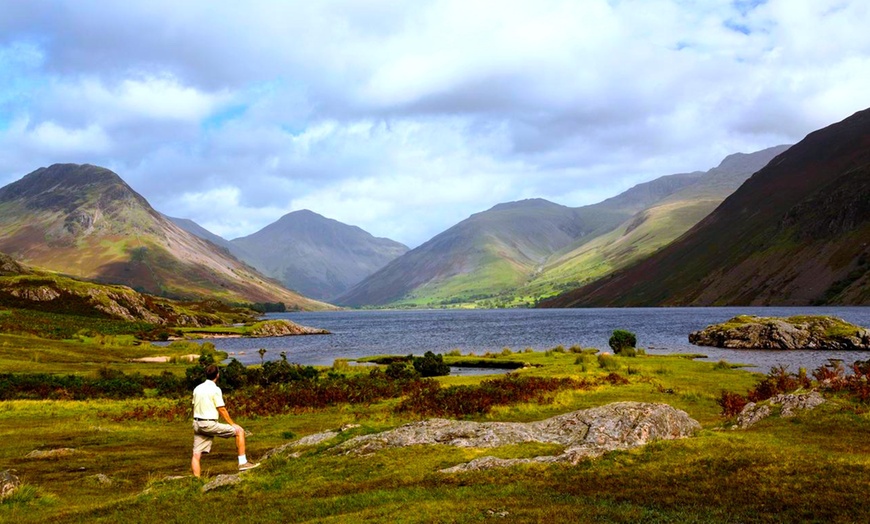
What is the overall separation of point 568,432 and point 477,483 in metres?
7.15

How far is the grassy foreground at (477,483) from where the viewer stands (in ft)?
43.1

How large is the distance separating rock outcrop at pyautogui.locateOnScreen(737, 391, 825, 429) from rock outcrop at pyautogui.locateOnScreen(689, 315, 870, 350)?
273ft

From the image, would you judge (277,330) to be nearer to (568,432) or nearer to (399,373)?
(399,373)

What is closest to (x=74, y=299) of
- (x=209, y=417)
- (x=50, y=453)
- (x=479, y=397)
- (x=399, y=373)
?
(x=399, y=373)

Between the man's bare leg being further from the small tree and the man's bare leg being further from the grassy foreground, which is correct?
the small tree

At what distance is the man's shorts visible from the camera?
70.4ft

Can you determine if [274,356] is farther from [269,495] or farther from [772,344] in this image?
[269,495]

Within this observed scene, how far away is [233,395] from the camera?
48938 millimetres

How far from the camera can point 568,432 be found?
22.8 metres

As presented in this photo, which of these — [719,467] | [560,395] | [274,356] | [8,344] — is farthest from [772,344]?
[8,344]

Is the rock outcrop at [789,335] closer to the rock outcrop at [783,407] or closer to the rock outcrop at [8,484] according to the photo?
the rock outcrop at [783,407]

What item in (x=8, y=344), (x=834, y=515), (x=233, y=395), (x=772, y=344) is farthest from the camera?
(x=772, y=344)

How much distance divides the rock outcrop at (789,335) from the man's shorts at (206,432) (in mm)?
100011

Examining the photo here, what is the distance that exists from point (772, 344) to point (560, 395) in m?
76.4
